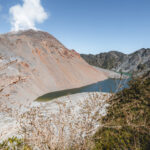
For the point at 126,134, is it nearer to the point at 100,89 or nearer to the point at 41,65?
the point at 100,89

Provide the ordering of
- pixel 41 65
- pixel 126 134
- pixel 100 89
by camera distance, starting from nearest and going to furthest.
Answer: pixel 100 89
pixel 126 134
pixel 41 65

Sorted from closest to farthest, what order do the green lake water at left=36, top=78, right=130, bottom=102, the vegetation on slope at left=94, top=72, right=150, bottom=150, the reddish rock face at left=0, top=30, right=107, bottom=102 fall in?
the green lake water at left=36, top=78, right=130, bottom=102, the vegetation on slope at left=94, top=72, right=150, bottom=150, the reddish rock face at left=0, top=30, right=107, bottom=102

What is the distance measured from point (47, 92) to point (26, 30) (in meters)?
26.2

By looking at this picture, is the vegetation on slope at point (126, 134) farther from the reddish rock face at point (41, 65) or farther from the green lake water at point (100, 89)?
the reddish rock face at point (41, 65)

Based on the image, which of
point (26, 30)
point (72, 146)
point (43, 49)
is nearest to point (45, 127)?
point (72, 146)

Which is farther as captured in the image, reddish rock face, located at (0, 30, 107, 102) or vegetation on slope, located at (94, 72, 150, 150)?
reddish rock face, located at (0, 30, 107, 102)

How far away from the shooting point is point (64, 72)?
108 ft

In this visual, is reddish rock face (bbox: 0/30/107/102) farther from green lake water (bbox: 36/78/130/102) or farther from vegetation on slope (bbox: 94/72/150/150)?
vegetation on slope (bbox: 94/72/150/150)

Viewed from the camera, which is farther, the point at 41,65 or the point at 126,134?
the point at 41,65

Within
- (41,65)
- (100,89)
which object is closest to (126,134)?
(100,89)

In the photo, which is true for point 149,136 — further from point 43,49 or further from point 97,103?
point 43,49

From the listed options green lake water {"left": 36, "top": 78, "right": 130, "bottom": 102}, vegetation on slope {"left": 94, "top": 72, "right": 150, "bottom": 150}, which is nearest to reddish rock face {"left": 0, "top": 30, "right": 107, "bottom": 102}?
green lake water {"left": 36, "top": 78, "right": 130, "bottom": 102}

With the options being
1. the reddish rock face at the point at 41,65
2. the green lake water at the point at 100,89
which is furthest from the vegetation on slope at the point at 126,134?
the reddish rock face at the point at 41,65

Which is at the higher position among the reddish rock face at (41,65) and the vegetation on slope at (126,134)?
the reddish rock face at (41,65)
